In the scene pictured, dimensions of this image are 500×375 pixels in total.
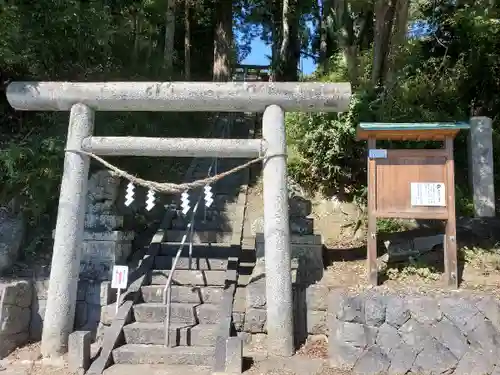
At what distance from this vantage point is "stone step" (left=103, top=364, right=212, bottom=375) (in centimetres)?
567

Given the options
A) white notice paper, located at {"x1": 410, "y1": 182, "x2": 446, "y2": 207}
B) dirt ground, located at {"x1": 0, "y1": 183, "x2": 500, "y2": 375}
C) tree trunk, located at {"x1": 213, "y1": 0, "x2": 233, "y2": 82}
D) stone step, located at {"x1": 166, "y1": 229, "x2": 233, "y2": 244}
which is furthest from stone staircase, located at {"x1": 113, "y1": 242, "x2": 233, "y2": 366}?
tree trunk, located at {"x1": 213, "y1": 0, "x2": 233, "y2": 82}

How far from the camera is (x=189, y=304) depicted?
6.82 metres

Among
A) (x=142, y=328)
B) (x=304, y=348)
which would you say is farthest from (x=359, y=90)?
(x=142, y=328)

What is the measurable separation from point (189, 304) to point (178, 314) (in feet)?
0.82

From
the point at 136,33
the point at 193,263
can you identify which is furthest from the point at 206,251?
the point at 136,33

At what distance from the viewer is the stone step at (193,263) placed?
748cm

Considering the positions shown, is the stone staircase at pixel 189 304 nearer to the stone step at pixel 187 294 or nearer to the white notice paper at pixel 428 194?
the stone step at pixel 187 294

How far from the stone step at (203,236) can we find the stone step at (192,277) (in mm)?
965

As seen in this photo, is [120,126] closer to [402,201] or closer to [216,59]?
[402,201]

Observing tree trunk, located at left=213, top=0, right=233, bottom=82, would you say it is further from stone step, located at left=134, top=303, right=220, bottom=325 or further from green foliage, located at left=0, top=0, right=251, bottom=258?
stone step, located at left=134, top=303, right=220, bottom=325

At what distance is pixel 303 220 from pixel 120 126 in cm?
443

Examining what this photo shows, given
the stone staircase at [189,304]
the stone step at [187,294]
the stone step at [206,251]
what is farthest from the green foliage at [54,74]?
the stone step at [187,294]

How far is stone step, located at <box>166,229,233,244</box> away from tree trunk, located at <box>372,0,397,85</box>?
4472 millimetres

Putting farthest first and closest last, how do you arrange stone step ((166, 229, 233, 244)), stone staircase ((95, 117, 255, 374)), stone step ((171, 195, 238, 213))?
stone step ((171, 195, 238, 213)), stone step ((166, 229, 233, 244)), stone staircase ((95, 117, 255, 374))
